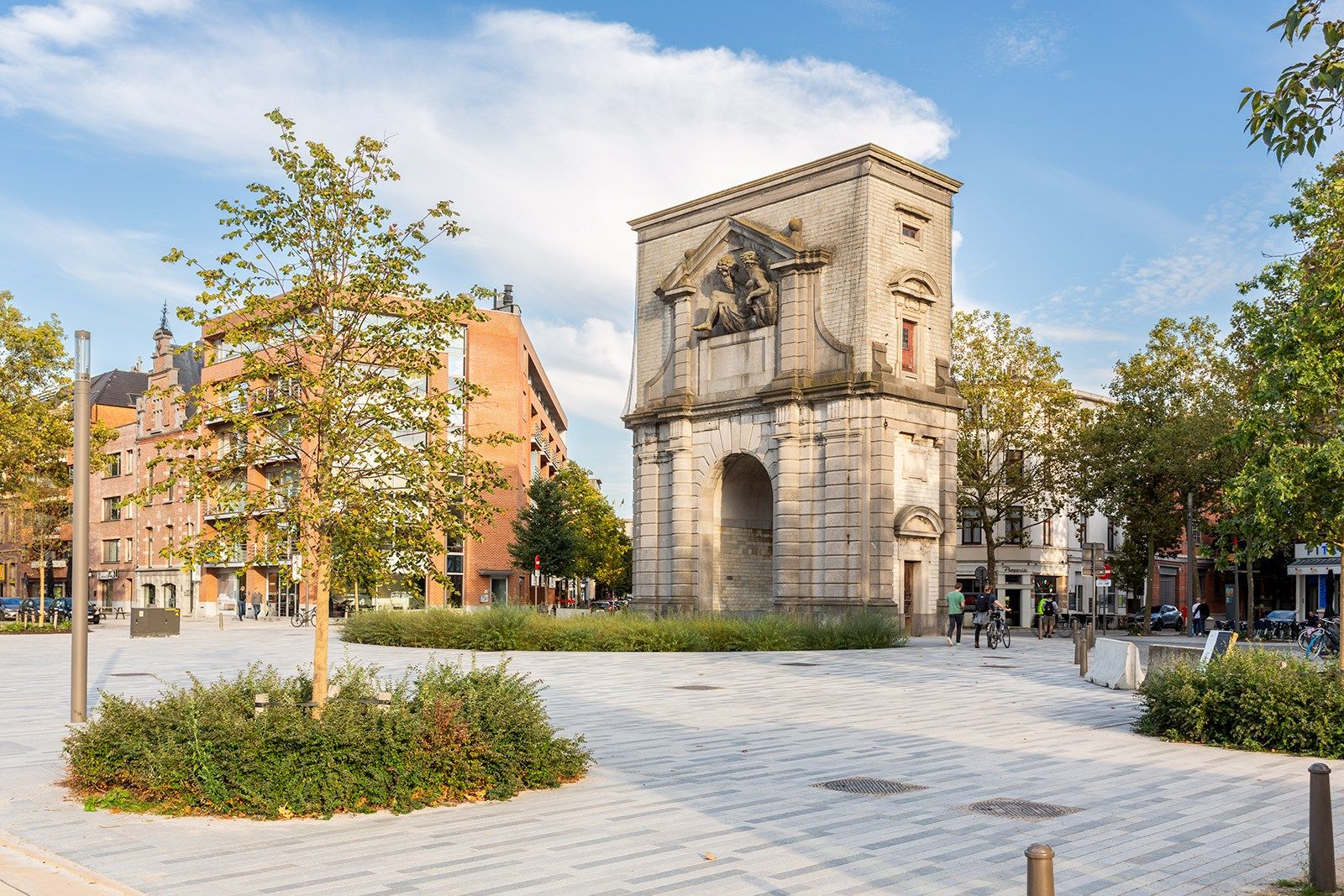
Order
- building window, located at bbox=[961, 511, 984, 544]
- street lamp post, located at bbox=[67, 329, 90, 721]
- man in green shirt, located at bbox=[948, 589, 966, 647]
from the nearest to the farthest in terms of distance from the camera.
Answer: street lamp post, located at bbox=[67, 329, 90, 721] → man in green shirt, located at bbox=[948, 589, 966, 647] → building window, located at bbox=[961, 511, 984, 544]

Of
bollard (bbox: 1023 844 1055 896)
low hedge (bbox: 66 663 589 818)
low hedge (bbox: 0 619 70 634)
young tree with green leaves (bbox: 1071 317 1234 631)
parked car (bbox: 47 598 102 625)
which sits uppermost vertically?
young tree with green leaves (bbox: 1071 317 1234 631)

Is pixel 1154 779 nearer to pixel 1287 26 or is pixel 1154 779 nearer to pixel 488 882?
pixel 488 882

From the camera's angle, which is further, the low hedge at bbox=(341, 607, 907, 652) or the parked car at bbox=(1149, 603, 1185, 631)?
the parked car at bbox=(1149, 603, 1185, 631)

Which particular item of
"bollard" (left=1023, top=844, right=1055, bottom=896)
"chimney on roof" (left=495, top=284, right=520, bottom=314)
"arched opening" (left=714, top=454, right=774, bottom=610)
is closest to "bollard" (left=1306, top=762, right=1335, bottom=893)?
"bollard" (left=1023, top=844, right=1055, bottom=896)

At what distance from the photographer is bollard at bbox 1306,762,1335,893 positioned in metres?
7.09

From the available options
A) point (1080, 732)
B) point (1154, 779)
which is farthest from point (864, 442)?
point (1154, 779)

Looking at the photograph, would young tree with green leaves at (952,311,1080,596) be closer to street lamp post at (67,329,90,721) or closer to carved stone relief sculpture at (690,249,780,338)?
carved stone relief sculpture at (690,249,780,338)

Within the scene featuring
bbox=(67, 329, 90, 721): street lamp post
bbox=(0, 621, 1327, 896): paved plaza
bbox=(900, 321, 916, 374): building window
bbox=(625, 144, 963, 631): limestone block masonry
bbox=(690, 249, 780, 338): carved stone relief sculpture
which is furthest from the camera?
bbox=(690, 249, 780, 338): carved stone relief sculpture

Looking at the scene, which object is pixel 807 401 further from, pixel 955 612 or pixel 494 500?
pixel 494 500

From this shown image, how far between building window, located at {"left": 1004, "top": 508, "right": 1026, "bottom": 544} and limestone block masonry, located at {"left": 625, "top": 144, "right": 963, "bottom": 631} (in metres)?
16.6

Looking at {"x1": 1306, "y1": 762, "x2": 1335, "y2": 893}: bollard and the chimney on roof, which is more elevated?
the chimney on roof

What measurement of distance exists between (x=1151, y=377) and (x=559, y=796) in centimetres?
4734

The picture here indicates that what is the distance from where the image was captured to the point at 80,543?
13953mm

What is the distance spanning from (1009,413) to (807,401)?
16.7 m
